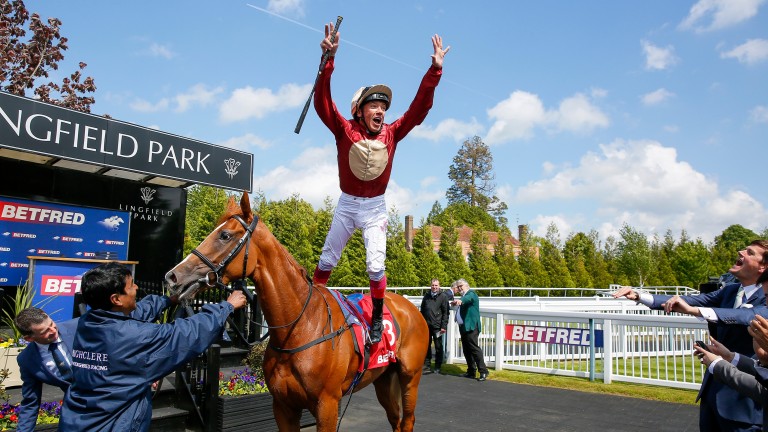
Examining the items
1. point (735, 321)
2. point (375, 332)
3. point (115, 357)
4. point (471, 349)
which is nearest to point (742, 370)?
point (735, 321)

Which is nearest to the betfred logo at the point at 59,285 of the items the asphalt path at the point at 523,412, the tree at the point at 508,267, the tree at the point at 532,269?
the asphalt path at the point at 523,412

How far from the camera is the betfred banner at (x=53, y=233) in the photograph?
28.8 ft

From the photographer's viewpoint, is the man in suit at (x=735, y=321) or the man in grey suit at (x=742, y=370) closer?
the man in grey suit at (x=742, y=370)

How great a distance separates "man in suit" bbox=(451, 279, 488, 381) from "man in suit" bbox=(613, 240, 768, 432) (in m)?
6.77

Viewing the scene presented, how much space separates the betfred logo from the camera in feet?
28.2

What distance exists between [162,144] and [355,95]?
6.80 meters

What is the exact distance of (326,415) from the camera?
11.4 feet

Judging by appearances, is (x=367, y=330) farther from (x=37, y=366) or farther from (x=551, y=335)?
(x=551, y=335)

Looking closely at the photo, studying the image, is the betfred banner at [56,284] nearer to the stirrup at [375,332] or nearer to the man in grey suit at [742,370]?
the stirrup at [375,332]

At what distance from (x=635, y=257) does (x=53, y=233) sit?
40463 millimetres

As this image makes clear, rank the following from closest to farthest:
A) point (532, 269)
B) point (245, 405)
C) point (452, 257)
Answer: point (245, 405) → point (452, 257) → point (532, 269)

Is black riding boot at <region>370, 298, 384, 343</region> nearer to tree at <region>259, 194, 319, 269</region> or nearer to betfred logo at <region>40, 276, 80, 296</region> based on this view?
betfred logo at <region>40, 276, 80, 296</region>

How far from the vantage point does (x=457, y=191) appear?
2749 inches

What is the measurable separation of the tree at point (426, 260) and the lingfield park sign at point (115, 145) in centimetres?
1797
